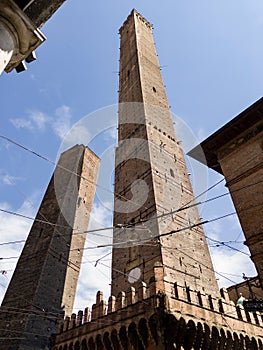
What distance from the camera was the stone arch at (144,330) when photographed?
6.46m

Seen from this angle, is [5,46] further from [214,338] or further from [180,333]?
[214,338]

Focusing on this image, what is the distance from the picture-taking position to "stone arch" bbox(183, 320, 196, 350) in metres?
6.46

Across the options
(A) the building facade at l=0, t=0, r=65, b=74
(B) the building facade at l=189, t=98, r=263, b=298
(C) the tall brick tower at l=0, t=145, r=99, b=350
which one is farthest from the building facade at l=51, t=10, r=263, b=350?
(A) the building facade at l=0, t=0, r=65, b=74

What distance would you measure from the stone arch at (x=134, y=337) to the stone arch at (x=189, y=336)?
105 centimetres

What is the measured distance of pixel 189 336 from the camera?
650 centimetres

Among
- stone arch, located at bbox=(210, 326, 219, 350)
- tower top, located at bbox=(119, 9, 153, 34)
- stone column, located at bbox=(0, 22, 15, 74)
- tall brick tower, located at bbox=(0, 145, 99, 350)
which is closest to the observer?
stone column, located at bbox=(0, 22, 15, 74)

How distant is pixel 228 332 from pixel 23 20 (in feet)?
26.1

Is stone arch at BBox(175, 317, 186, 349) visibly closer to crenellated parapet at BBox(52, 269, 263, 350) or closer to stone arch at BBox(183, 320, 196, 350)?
crenellated parapet at BBox(52, 269, 263, 350)

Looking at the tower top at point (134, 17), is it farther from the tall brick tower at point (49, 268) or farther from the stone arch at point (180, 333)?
the stone arch at point (180, 333)

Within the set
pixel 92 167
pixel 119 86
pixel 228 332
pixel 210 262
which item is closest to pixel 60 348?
pixel 228 332

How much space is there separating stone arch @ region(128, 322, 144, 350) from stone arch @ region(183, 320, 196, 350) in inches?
41.5

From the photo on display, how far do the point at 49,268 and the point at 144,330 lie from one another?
8318mm

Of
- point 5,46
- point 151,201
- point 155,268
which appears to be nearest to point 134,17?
point 151,201

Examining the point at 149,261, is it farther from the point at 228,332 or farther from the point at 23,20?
the point at 23,20
